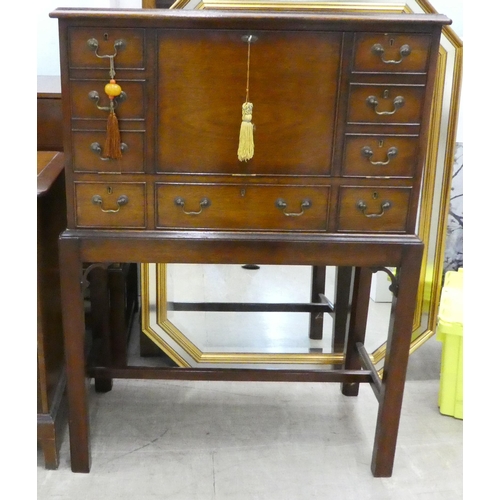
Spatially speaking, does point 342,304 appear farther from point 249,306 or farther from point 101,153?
point 101,153

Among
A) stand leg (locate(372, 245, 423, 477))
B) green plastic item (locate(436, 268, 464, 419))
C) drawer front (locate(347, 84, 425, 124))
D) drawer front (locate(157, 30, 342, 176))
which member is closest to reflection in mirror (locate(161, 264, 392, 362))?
green plastic item (locate(436, 268, 464, 419))

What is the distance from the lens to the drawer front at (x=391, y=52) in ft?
5.24

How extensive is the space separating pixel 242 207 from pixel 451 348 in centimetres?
110

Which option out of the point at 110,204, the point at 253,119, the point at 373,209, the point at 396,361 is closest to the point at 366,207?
the point at 373,209

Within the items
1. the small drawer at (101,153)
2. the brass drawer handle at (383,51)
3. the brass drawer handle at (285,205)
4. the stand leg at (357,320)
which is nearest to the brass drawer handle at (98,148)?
the small drawer at (101,153)

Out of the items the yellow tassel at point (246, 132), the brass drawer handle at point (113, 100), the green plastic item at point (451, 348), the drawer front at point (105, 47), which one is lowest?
the green plastic item at point (451, 348)

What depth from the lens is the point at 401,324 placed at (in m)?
1.89

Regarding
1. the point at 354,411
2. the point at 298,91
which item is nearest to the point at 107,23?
the point at 298,91

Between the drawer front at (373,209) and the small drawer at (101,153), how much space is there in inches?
23.2

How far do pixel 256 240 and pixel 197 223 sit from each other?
180 millimetres

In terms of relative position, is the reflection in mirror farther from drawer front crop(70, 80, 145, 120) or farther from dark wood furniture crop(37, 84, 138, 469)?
drawer front crop(70, 80, 145, 120)

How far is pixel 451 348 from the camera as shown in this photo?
2.31 m

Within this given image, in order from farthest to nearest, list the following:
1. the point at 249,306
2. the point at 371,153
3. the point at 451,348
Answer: the point at 249,306 → the point at 451,348 → the point at 371,153

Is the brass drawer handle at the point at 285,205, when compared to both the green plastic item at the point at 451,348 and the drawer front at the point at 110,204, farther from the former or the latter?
the green plastic item at the point at 451,348
